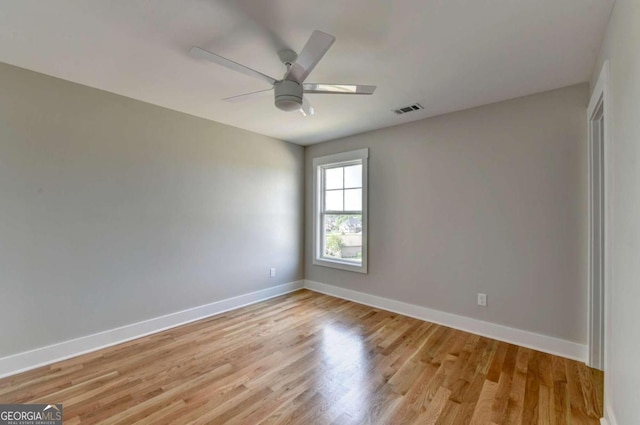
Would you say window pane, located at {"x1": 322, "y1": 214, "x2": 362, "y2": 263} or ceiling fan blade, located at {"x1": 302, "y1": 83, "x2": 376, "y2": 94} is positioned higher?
ceiling fan blade, located at {"x1": 302, "y1": 83, "x2": 376, "y2": 94}

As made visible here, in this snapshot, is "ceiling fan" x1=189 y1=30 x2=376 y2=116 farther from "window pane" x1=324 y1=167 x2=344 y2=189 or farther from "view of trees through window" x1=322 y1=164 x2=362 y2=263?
"window pane" x1=324 y1=167 x2=344 y2=189

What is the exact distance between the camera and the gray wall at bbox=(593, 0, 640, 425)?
46.6 inches

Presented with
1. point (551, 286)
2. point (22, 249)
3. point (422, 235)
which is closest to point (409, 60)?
point (422, 235)

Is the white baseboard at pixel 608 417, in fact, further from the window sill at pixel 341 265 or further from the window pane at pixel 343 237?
the window pane at pixel 343 237

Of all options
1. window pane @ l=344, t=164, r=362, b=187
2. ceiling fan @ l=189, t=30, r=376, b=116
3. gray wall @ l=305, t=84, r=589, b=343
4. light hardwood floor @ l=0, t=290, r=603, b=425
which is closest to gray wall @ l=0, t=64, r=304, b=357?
light hardwood floor @ l=0, t=290, r=603, b=425

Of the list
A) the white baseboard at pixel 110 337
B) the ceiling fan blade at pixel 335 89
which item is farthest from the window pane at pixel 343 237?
the ceiling fan blade at pixel 335 89

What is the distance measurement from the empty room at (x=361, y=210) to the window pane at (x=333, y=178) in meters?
0.53

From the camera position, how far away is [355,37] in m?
1.79

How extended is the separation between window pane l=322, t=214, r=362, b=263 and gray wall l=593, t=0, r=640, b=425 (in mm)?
2670

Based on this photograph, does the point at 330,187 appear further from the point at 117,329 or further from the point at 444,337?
the point at 117,329

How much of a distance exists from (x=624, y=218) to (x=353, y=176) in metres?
2.98

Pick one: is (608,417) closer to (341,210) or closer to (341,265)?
(341,265)

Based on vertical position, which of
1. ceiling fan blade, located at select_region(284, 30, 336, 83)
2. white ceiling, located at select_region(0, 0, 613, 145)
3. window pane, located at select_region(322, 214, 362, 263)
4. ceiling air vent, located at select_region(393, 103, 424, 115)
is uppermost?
ceiling air vent, located at select_region(393, 103, 424, 115)

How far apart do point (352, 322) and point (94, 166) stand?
3.05m
